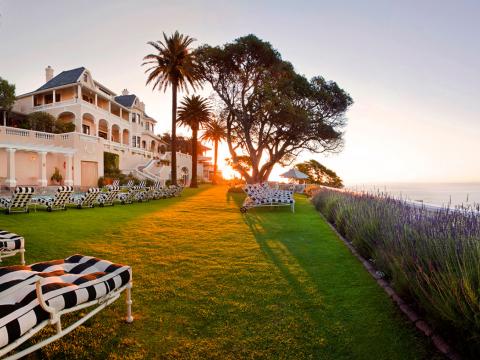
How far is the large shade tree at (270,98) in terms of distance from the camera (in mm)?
20166

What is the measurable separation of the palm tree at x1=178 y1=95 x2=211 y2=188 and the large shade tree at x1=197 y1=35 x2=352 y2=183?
1253 cm

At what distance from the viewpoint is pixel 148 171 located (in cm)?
3331

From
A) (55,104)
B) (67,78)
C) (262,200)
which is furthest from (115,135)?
(262,200)

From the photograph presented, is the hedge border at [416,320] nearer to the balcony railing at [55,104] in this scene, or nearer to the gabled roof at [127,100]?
the balcony railing at [55,104]

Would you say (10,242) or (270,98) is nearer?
(10,242)

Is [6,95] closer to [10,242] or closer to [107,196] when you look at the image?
[107,196]

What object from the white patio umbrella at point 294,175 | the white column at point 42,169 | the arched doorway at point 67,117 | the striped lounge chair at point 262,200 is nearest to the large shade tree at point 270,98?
the white patio umbrella at point 294,175

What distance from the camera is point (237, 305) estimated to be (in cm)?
338

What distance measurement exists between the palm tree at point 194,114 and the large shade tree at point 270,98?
493 inches

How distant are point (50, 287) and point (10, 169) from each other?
943 inches

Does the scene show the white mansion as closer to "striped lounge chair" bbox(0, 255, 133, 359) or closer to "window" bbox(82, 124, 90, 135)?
"window" bbox(82, 124, 90, 135)

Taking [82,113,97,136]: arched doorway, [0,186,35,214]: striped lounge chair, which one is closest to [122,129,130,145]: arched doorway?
[82,113,97,136]: arched doorway

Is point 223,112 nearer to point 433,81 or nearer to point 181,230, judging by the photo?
point 433,81

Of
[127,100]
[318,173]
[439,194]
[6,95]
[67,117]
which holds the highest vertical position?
[127,100]
